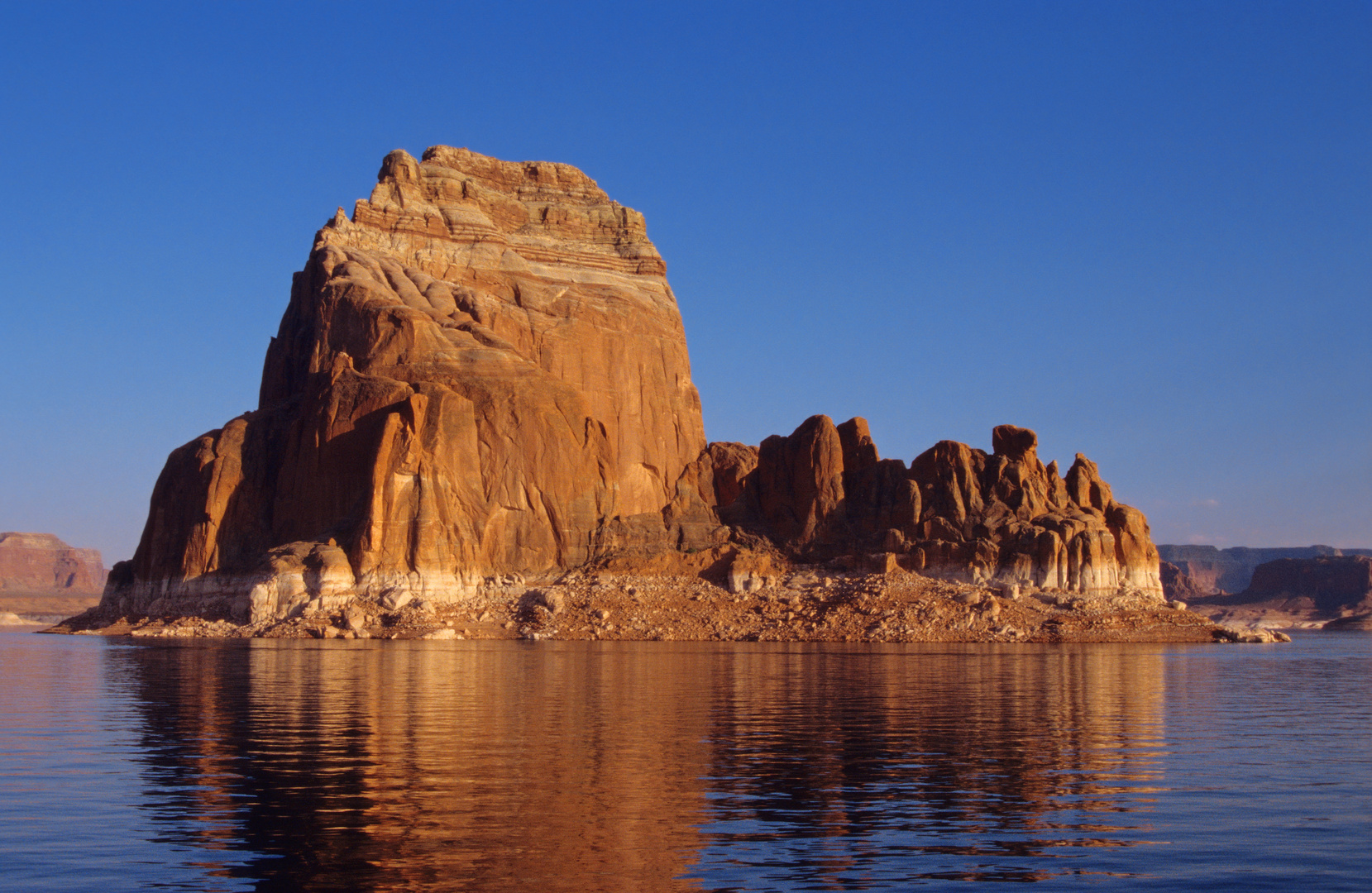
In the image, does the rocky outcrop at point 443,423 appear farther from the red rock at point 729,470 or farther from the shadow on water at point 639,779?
the shadow on water at point 639,779

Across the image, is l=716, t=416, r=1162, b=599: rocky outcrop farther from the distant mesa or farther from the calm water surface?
the calm water surface

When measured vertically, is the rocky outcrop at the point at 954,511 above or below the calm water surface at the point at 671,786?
above

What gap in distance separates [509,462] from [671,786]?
9630 centimetres

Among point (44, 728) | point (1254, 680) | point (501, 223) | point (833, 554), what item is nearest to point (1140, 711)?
point (1254, 680)

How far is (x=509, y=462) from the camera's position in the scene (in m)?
121

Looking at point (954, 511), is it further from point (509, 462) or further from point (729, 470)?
point (509, 462)

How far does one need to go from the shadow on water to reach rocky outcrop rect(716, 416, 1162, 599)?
6775 centimetres

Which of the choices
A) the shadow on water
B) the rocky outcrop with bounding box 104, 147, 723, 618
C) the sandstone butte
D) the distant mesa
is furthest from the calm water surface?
the distant mesa

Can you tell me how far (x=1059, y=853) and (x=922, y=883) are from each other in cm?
339

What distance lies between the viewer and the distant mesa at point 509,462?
114875 millimetres

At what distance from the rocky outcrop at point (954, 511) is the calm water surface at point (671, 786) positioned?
67.8 m

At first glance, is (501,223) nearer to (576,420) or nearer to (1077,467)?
(576,420)

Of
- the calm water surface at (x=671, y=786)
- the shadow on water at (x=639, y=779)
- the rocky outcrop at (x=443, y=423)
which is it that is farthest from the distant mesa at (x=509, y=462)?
the calm water surface at (x=671, y=786)

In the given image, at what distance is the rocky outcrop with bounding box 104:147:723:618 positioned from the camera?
11269cm
